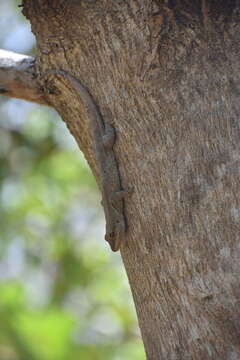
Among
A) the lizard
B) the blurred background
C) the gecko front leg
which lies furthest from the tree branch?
the blurred background

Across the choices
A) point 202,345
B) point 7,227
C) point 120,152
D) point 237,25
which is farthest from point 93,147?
point 7,227

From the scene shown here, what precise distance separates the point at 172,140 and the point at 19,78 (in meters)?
1.30

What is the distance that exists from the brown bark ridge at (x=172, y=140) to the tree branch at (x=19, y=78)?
35 cm

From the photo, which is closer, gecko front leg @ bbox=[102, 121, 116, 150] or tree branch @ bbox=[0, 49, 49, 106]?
gecko front leg @ bbox=[102, 121, 116, 150]

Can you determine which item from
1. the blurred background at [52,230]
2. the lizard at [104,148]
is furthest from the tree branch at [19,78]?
the blurred background at [52,230]

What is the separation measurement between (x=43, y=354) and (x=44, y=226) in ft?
14.5

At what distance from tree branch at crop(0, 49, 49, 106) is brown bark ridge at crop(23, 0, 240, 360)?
349 mm

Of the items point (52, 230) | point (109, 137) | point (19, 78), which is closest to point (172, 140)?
point (109, 137)

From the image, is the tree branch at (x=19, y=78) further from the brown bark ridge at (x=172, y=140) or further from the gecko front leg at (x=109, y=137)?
the gecko front leg at (x=109, y=137)

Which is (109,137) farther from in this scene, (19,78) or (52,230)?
(52,230)

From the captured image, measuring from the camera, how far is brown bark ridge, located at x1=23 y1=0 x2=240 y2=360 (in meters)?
3.11

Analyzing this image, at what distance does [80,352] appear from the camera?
237 inches

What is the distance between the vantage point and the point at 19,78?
166 inches

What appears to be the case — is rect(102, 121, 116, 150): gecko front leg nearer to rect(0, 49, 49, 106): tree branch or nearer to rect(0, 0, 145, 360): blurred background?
rect(0, 49, 49, 106): tree branch
